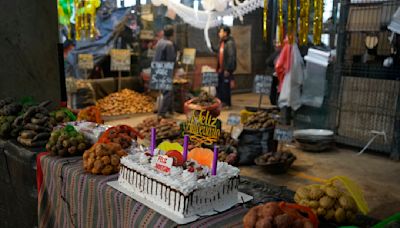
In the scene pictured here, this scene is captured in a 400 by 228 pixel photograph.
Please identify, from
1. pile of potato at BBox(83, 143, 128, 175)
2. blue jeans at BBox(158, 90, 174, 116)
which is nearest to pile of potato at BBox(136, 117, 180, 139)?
blue jeans at BBox(158, 90, 174, 116)

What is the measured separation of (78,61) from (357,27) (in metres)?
6.38

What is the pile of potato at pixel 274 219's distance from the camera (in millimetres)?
1410

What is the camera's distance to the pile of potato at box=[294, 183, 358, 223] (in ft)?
5.54

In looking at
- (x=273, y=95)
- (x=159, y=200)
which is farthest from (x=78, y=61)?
(x=159, y=200)

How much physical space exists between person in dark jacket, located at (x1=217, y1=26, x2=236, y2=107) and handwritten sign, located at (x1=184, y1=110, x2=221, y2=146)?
24.7ft

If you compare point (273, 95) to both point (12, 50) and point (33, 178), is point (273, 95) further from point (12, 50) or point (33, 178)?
point (33, 178)

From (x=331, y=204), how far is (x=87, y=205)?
1.45m

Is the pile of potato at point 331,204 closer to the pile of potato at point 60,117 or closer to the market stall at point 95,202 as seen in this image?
the market stall at point 95,202

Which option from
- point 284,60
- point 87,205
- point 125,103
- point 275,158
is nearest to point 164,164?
point 87,205

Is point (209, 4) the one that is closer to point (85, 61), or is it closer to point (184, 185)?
point (85, 61)

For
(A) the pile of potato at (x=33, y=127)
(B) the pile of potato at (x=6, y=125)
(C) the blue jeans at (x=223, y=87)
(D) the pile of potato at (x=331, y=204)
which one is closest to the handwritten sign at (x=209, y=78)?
(C) the blue jeans at (x=223, y=87)

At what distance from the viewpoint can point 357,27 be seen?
6.06m

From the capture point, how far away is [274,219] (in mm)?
1426

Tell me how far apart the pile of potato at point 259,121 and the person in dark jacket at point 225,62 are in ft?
14.6
